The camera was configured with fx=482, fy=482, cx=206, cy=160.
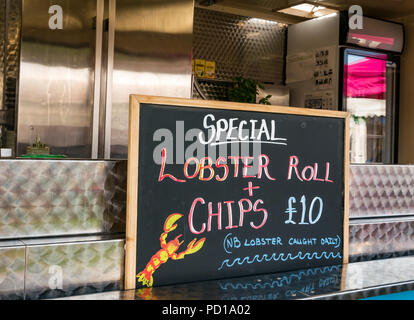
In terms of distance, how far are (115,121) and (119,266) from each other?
81.0 inches

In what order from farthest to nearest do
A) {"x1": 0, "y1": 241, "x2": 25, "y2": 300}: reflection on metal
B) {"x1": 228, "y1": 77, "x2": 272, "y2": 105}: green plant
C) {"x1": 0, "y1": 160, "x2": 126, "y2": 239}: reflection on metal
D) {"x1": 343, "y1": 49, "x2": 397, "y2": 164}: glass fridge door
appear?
{"x1": 343, "y1": 49, "x2": 397, "y2": 164}: glass fridge door
{"x1": 228, "y1": 77, "x2": 272, "y2": 105}: green plant
{"x1": 0, "y1": 160, "x2": 126, "y2": 239}: reflection on metal
{"x1": 0, "y1": 241, "x2": 25, "y2": 300}: reflection on metal

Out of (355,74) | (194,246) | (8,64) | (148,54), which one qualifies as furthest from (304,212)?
(355,74)

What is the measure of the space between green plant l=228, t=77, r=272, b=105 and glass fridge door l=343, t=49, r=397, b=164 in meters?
0.86

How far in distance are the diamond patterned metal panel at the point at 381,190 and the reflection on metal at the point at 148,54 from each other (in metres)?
1.84

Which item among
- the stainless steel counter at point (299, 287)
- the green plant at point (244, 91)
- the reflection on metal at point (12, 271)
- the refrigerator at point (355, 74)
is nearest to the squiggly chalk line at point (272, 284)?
the stainless steel counter at point (299, 287)

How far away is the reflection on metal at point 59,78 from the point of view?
3275 mm

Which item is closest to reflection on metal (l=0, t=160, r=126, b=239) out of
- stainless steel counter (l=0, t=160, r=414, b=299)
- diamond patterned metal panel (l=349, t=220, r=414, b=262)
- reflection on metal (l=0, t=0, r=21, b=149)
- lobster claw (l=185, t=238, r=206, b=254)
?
stainless steel counter (l=0, t=160, r=414, b=299)

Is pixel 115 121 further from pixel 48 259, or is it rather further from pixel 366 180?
pixel 48 259

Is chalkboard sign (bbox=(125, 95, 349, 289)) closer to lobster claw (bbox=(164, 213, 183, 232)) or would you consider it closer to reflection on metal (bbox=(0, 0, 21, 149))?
lobster claw (bbox=(164, 213, 183, 232))

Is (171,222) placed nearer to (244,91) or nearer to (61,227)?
(61,227)

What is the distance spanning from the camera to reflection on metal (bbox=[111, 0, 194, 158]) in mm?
3400

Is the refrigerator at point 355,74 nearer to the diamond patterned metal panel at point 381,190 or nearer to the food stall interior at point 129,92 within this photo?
the food stall interior at point 129,92

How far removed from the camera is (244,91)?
4715 millimetres
